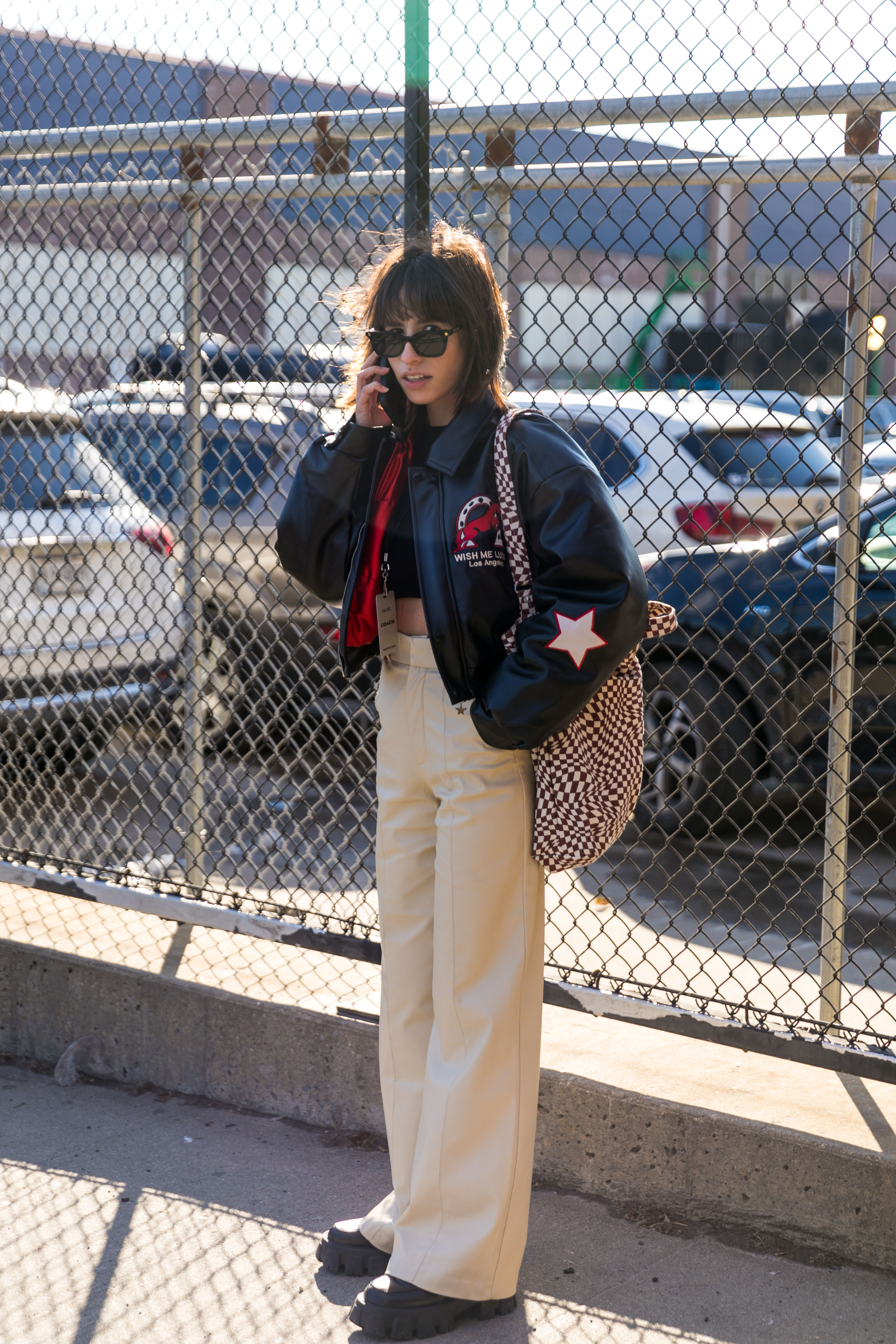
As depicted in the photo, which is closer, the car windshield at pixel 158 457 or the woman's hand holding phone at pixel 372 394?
the woman's hand holding phone at pixel 372 394

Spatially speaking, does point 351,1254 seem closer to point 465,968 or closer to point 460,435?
point 465,968

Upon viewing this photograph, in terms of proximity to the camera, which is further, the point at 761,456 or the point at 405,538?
the point at 761,456

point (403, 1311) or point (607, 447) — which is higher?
point (607, 447)

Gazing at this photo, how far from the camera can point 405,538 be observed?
255cm

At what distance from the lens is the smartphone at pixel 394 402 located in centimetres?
258

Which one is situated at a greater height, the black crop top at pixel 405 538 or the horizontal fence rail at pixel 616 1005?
the black crop top at pixel 405 538

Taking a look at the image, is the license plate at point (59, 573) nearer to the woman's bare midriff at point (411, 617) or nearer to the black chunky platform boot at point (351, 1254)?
the woman's bare midriff at point (411, 617)

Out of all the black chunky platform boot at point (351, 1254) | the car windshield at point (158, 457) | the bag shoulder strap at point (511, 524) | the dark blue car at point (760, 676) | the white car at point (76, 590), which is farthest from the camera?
the car windshield at point (158, 457)

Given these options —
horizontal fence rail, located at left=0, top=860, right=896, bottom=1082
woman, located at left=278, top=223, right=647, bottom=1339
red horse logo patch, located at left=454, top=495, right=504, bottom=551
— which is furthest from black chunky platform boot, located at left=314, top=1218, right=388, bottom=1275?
red horse logo patch, located at left=454, top=495, right=504, bottom=551

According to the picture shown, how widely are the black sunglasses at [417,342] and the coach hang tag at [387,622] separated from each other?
0.45 meters

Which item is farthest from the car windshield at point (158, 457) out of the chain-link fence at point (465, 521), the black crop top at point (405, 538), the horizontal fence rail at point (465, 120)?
the black crop top at point (405, 538)

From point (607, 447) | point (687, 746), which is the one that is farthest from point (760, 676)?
point (607, 447)

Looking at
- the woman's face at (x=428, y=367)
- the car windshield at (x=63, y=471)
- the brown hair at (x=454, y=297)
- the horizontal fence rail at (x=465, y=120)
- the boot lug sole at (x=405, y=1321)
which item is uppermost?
the horizontal fence rail at (x=465, y=120)

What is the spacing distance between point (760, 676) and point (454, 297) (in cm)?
314
